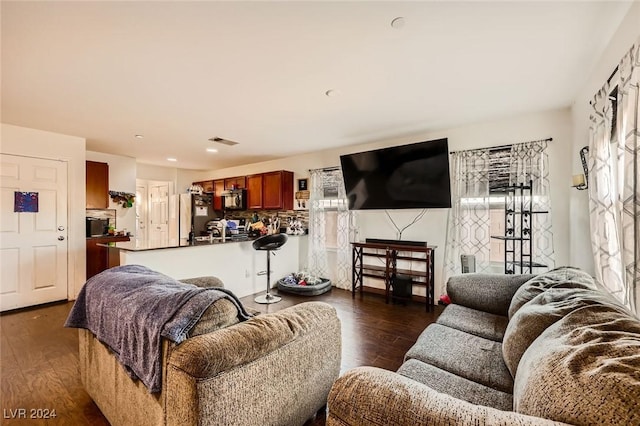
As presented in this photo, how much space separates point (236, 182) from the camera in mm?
6059

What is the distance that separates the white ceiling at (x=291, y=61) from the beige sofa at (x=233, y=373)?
5.52 feet

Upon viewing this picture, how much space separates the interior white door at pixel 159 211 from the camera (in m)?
6.62

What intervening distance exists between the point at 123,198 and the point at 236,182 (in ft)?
6.81

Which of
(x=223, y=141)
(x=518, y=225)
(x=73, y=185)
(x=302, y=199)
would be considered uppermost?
(x=223, y=141)

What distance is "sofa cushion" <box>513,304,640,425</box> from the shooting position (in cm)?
63

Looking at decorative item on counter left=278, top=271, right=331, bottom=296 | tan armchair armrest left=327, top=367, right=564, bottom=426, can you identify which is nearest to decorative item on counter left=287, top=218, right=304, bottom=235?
decorative item on counter left=278, top=271, right=331, bottom=296

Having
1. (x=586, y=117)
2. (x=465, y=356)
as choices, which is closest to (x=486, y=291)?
(x=465, y=356)

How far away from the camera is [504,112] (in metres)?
3.14

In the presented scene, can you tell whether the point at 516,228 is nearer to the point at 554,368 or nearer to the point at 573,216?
the point at 573,216

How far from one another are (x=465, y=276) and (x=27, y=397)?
3.37 m

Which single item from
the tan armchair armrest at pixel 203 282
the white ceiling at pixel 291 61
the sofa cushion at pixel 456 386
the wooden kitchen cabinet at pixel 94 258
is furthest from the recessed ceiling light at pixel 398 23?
the wooden kitchen cabinet at pixel 94 258

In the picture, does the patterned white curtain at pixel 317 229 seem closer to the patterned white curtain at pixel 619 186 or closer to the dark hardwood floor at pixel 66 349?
the dark hardwood floor at pixel 66 349

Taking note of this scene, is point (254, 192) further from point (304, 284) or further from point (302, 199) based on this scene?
point (304, 284)


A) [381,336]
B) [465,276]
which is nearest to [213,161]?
[381,336]
